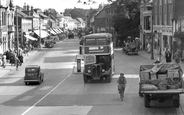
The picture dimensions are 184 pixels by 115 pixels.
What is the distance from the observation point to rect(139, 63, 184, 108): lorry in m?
18.9

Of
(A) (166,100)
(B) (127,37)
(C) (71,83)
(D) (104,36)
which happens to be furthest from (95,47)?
(B) (127,37)

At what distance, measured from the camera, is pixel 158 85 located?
19.5m

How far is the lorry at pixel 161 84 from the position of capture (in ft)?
62.1

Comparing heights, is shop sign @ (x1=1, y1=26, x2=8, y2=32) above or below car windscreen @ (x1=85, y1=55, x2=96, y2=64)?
above

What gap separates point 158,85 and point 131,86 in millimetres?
9596

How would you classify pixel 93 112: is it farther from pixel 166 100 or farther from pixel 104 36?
pixel 104 36

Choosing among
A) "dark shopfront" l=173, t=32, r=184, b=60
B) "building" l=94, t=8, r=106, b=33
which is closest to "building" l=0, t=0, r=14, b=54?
"dark shopfront" l=173, t=32, r=184, b=60

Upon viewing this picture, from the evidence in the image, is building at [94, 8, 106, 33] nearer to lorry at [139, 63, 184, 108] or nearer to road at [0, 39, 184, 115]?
road at [0, 39, 184, 115]

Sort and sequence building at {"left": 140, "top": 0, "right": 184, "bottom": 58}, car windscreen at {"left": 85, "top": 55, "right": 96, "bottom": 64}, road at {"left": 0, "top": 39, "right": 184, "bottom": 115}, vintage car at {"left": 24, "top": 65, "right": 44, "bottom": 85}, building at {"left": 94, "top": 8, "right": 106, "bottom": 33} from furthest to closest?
building at {"left": 94, "top": 8, "right": 106, "bottom": 33}, building at {"left": 140, "top": 0, "right": 184, "bottom": 58}, car windscreen at {"left": 85, "top": 55, "right": 96, "bottom": 64}, vintage car at {"left": 24, "top": 65, "right": 44, "bottom": 85}, road at {"left": 0, "top": 39, "right": 184, "bottom": 115}

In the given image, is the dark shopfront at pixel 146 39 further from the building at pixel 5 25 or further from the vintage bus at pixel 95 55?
the vintage bus at pixel 95 55

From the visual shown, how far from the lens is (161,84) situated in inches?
767

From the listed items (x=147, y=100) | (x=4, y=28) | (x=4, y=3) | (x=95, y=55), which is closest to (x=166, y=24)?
(x=4, y=28)

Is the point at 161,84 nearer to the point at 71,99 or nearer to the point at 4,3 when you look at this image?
the point at 71,99

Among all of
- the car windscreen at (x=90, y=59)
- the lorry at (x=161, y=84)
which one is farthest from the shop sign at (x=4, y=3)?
the lorry at (x=161, y=84)
